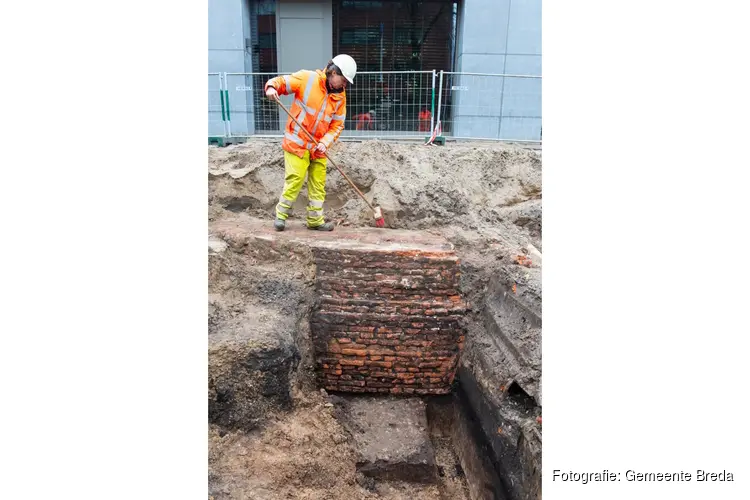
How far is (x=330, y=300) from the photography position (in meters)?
3.59

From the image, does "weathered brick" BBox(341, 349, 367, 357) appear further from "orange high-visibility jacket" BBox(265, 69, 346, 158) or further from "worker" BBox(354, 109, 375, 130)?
"worker" BBox(354, 109, 375, 130)

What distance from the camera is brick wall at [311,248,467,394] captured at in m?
3.53

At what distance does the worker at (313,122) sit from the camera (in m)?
3.76

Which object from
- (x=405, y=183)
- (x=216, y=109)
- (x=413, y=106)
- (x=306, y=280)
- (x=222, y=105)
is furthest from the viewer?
(x=413, y=106)

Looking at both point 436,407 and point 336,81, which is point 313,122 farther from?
point 436,407

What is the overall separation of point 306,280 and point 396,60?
18.3ft

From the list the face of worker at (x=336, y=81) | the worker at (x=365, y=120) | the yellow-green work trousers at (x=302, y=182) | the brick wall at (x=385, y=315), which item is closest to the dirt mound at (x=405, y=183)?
the yellow-green work trousers at (x=302, y=182)

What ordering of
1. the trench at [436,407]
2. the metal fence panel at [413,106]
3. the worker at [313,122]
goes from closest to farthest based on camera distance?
the trench at [436,407] → the worker at [313,122] → the metal fence panel at [413,106]

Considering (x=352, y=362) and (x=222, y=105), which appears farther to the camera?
(x=222, y=105)

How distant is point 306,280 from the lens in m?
3.62

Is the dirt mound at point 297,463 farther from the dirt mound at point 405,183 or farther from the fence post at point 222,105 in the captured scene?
the fence post at point 222,105

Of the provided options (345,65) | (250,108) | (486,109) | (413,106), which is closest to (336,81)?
(345,65)

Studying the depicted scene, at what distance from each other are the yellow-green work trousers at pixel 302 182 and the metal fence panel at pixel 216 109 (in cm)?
234

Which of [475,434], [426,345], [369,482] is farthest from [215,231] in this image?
[475,434]
